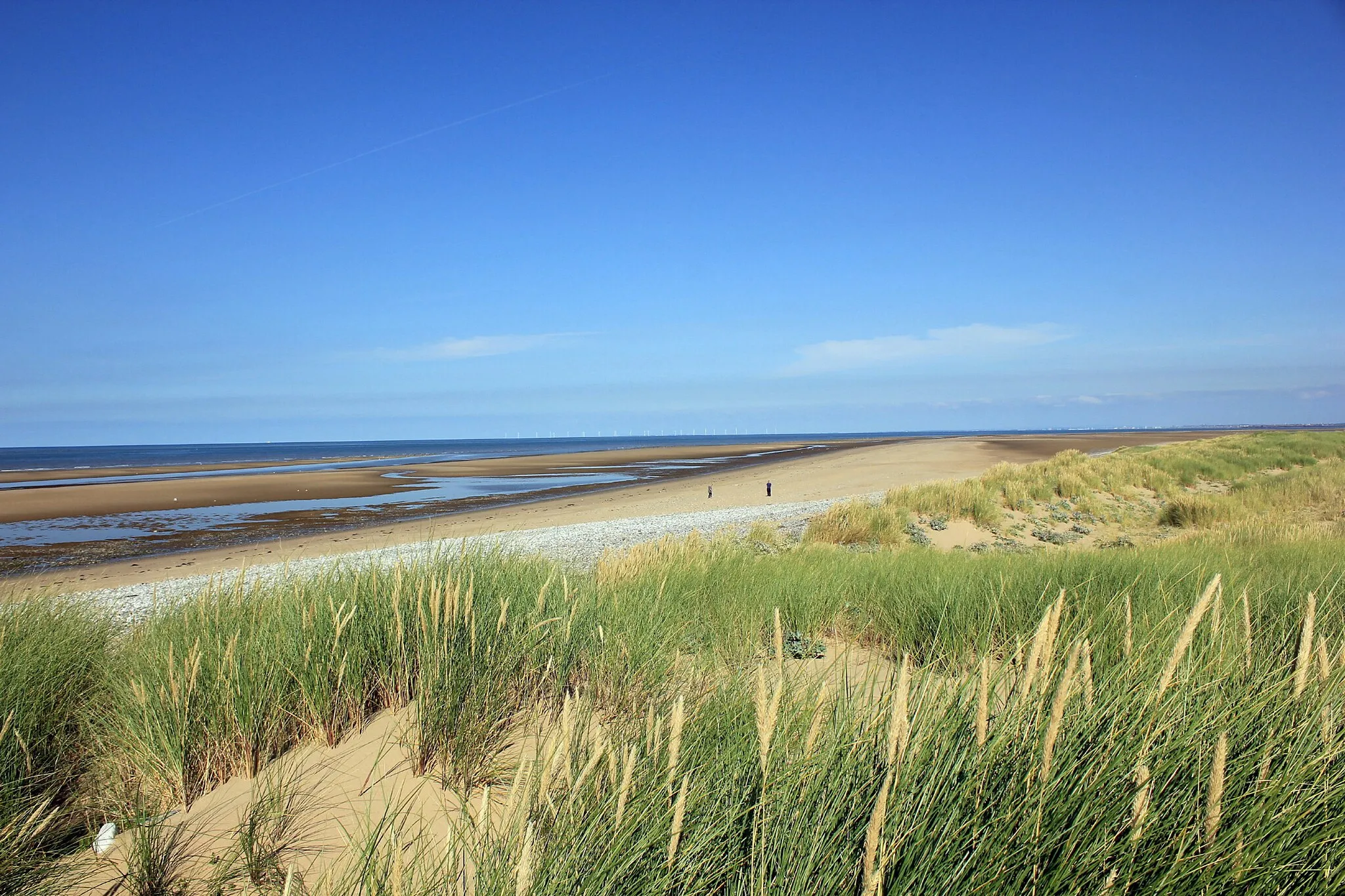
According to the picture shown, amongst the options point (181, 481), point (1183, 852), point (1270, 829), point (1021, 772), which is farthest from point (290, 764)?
point (181, 481)

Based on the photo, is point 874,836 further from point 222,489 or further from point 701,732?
point 222,489

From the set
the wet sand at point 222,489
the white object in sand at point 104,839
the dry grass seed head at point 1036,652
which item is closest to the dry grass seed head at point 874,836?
the dry grass seed head at point 1036,652

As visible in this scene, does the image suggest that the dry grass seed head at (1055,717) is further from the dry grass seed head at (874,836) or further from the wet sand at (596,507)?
the wet sand at (596,507)

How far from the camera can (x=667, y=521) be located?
1886 cm

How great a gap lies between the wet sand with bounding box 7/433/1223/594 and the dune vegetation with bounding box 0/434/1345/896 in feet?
4.77

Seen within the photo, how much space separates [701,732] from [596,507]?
22.5m

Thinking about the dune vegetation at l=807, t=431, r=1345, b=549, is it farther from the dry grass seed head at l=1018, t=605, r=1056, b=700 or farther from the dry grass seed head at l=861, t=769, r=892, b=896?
the dry grass seed head at l=861, t=769, r=892, b=896

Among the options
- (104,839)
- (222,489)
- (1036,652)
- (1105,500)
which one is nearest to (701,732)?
(1036,652)

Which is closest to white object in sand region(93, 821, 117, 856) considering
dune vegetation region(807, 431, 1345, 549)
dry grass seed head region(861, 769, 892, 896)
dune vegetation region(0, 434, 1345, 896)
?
dune vegetation region(0, 434, 1345, 896)

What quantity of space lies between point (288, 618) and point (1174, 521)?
1625cm

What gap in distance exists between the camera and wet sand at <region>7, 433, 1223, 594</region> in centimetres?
1424

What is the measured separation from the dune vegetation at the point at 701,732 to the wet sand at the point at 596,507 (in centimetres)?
145

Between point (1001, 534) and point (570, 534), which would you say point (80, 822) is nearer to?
point (570, 534)

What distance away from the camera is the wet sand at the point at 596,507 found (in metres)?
14.2
